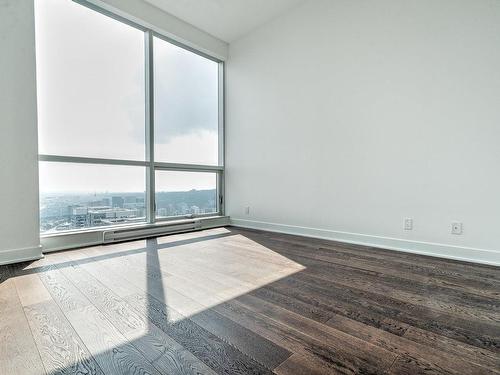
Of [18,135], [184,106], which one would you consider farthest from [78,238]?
[184,106]

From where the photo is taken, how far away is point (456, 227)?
2.53 m

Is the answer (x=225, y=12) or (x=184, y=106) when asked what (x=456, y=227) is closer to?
(x=184, y=106)

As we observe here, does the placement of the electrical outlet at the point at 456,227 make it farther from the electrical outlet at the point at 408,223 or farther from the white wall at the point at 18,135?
the white wall at the point at 18,135

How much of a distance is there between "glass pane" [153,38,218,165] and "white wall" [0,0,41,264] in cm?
146

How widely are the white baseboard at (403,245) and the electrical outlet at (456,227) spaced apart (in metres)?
0.15

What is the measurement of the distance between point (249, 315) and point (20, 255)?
2.36 meters

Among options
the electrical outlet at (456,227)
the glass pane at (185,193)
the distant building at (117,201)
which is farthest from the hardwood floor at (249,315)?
the glass pane at (185,193)

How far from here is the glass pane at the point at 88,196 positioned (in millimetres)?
2898

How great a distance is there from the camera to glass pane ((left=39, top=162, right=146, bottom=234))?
290 cm

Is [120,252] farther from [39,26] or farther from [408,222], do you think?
[408,222]

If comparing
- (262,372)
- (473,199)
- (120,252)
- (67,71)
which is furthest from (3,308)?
(473,199)

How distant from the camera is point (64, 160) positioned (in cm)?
297

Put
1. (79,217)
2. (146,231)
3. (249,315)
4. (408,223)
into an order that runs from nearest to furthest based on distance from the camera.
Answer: (249,315)
(408,223)
(79,217)
(146,231)

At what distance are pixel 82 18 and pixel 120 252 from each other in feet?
9.12
